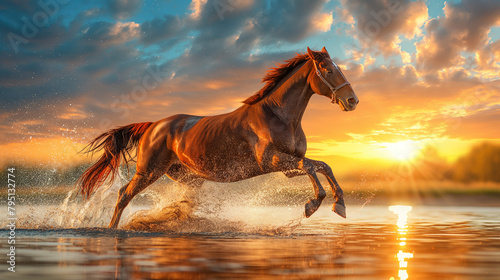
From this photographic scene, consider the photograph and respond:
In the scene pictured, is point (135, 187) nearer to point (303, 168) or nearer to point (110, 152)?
point (110, 152)

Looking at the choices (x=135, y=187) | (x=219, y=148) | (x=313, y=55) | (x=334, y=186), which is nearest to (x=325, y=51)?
(x=313, y=55)

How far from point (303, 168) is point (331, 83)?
128 centimetres

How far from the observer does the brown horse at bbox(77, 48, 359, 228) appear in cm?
691

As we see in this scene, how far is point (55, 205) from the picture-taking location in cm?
938

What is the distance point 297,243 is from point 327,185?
1676 mm

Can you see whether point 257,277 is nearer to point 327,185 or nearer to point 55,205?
point 327,185

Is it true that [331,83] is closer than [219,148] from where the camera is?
Yes

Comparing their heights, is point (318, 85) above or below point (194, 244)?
above

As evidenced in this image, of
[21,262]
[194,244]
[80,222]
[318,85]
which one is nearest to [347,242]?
[194,244]

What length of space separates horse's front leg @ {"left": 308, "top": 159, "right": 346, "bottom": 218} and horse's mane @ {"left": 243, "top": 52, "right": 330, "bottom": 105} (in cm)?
133

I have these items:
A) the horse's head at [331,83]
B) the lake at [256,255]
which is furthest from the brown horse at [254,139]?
the lake at [256,255]

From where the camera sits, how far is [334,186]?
673 cm

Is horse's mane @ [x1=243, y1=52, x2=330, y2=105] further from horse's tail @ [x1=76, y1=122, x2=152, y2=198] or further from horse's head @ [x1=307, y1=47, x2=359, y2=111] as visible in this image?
horse's tail @ [x1=76, y1=122, x2=152, y2=198]

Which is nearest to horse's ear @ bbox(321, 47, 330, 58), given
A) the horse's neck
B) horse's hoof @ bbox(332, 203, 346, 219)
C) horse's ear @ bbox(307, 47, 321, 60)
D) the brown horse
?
the brown horse
